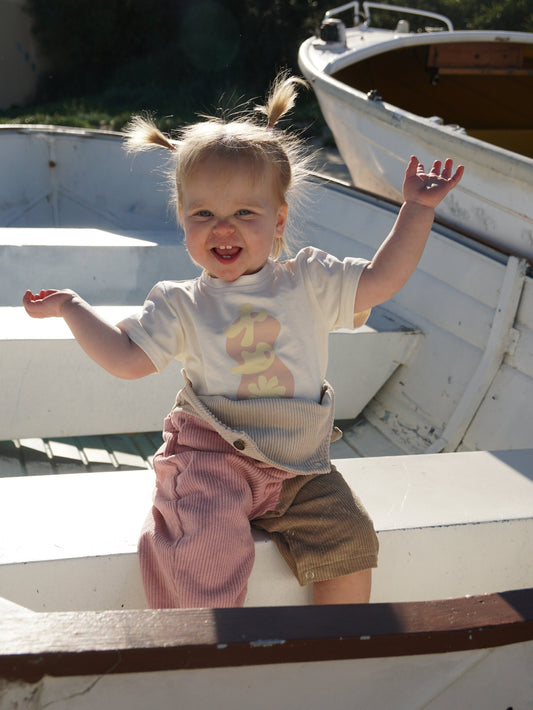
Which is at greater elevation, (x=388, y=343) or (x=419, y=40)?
(x=419, y=40)

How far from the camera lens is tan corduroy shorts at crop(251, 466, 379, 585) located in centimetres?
130

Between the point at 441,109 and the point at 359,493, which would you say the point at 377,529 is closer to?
the point at 359,493

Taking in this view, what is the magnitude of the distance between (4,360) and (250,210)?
1.12m

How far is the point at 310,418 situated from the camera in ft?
4.52

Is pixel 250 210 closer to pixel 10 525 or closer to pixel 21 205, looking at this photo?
pixel 10 525

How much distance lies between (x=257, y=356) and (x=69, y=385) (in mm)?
1046

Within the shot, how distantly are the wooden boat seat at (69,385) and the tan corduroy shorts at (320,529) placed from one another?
1018 mm

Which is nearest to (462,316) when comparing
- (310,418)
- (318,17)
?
(310,418)

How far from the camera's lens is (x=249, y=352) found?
4.55ft

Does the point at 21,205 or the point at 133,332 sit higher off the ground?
the point at 133,332

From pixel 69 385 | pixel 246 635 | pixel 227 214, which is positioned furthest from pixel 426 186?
pixel 69 385

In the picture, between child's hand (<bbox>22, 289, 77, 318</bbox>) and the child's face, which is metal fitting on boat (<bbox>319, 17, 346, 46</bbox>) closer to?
the child's face

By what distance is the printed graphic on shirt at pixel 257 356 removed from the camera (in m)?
1.38

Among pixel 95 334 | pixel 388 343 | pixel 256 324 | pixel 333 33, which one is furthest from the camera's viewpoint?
pixel 333 33
